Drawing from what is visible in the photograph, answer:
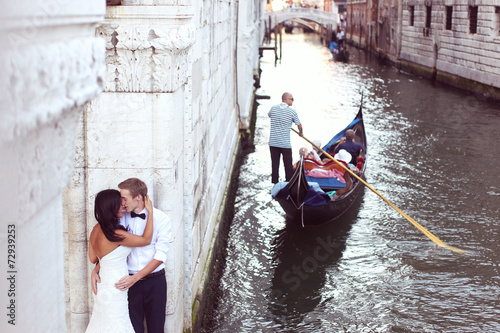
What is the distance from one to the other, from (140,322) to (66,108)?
2.02m

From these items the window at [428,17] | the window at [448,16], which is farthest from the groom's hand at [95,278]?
the window at [428,17]

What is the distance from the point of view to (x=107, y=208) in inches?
89.4

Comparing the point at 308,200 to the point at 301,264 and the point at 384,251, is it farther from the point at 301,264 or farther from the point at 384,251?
the point at 384,251

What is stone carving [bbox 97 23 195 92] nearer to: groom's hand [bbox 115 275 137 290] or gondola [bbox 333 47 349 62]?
groom's hand [bbox 115 275 137 290]

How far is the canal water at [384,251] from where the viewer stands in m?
4.25

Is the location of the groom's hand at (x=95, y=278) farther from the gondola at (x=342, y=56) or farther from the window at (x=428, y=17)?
the gondola at (x=342, y=56)

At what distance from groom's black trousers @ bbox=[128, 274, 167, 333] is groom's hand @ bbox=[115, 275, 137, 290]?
0.13 meters

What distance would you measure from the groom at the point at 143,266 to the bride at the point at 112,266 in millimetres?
32

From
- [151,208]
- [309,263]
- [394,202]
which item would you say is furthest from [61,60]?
[394,202]

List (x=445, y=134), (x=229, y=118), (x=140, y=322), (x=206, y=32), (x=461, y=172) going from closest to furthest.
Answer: (x=140, y=322), (x=206, y=32), (x=229, y=118), (x=461, y=172), (x=445, y=134)

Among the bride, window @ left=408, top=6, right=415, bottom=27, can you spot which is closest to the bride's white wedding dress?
the bride

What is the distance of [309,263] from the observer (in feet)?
17.1

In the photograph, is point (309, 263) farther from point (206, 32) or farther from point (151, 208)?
point (151, 208)

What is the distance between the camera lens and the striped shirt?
20.6ft
